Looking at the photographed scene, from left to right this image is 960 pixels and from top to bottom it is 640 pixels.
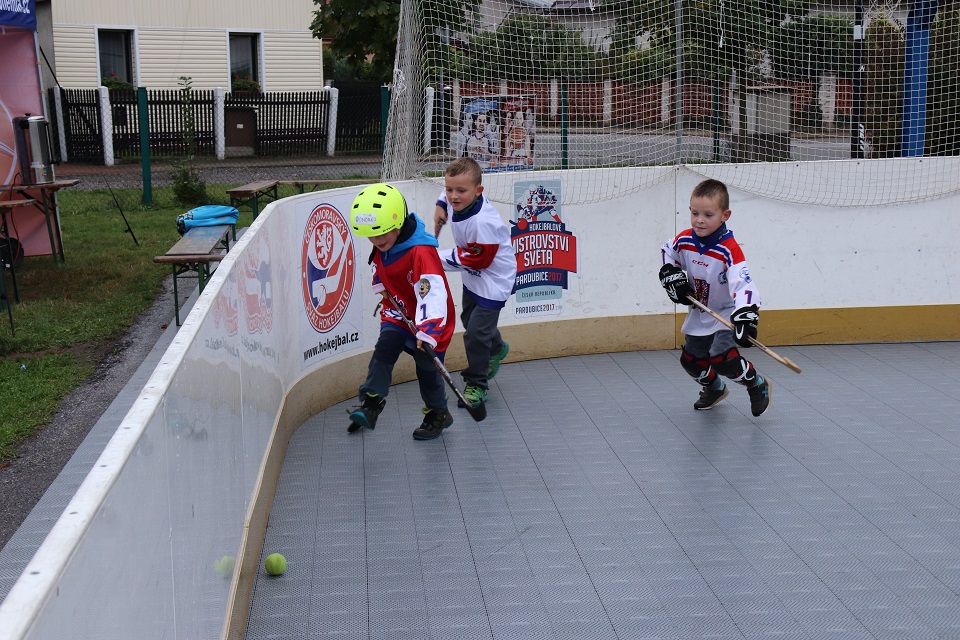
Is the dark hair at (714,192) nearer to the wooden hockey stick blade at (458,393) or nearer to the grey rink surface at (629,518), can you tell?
the grey rink surface at (629,518)

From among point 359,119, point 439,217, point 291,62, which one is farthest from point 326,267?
point 291,62

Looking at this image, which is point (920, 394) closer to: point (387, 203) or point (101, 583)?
point (387, 203)

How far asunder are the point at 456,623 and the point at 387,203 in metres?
2.79

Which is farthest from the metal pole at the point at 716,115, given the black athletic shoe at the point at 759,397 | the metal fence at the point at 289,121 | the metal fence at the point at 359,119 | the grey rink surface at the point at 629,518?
the metal fence at the point at 289,121

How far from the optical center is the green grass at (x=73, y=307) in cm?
774

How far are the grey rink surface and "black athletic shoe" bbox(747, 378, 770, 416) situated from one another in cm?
10

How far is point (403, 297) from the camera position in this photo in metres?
6.80

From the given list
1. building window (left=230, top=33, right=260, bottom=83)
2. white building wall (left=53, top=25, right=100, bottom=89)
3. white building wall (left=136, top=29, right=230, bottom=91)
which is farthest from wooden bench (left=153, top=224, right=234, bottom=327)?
building window (left=230, top=33, right=260, bottom=83)

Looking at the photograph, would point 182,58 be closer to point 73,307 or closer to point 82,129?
point 82,129

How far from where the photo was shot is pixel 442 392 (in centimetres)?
693

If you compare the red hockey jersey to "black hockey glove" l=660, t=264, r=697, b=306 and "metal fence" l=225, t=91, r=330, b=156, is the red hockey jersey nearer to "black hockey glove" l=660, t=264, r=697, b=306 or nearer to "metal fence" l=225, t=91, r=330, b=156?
"black hockey glove" l=660, t=264, r=697, b=306

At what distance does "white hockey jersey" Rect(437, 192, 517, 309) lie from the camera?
7465 millimetres

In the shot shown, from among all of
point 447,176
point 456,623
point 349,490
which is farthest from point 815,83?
point 456,623

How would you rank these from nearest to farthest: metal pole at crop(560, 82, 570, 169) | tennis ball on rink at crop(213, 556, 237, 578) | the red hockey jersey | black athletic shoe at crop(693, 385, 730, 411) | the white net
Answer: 1. tennis ball on rink at crop(213, 556, 237, 578)
2. the red hockey jersey
3. black athletic shoe at crop(693, 385, 730, 411)
4. the white net
5. metal pole at crop(560, 82, 570, 169)
